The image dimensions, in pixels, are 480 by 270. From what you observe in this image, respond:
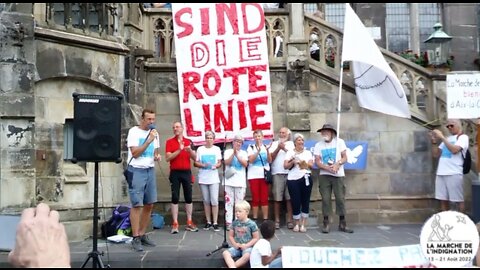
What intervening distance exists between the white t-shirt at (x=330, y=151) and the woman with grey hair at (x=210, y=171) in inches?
74.4

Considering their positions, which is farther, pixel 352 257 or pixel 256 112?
pixel 256 112

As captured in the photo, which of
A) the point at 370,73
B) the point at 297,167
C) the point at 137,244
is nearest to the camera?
the point at 137,244

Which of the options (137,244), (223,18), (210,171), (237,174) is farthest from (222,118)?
(137,244)

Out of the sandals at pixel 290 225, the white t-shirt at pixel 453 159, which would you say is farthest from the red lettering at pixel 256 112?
the white t-shirt at pixel 453 159

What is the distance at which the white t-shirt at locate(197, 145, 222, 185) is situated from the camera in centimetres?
975

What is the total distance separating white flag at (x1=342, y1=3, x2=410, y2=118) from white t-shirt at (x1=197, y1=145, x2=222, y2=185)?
119 inches

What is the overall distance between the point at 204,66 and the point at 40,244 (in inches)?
346

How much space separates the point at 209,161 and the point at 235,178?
59 centimetres

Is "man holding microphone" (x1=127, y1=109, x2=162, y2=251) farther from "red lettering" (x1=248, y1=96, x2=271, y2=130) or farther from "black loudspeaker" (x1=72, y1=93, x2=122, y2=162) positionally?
"red lettering" (x1=248, y1=96, x2=271, y2=130)

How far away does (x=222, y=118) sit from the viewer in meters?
10.8

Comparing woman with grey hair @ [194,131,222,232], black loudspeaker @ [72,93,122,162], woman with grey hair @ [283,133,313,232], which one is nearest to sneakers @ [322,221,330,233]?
woman with grey hair @ [283,133,313,232]

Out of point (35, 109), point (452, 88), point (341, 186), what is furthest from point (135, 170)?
point (452, 88)

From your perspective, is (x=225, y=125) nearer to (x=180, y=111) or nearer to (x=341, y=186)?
(x=180, y=111)

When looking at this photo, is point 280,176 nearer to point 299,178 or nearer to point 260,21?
point 299,178
